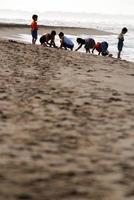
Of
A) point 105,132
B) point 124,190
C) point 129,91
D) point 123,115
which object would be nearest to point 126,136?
point 105,132

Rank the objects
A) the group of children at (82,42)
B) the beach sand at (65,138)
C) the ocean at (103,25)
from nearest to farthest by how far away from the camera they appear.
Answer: the beach sand at (65,138) < the group of children at (82,42) < the ocean at (103,25)

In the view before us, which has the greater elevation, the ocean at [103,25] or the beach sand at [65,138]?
the ocean at [103,25]

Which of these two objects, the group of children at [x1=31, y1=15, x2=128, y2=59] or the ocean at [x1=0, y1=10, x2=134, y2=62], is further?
the ocean at [x1=0, y1=10, x2=134, y2=62]

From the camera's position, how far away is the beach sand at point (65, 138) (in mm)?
3164

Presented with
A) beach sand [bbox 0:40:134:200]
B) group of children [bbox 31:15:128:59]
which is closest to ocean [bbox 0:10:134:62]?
group of children [bbox 31:15:128:59]

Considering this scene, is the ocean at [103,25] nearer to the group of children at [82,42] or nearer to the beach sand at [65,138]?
the group of children at [82,42]

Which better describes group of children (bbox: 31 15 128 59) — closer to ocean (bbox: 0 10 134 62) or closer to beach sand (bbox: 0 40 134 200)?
ocean (bbox: 0 10 134 62)

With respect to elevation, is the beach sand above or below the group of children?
below

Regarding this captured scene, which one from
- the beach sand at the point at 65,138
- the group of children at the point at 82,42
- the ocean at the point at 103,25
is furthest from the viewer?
the ocean at the point at 103,25

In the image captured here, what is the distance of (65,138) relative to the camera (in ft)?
14.3

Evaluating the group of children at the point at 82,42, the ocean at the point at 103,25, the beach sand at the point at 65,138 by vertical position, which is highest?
the ocean at the point at 103,25

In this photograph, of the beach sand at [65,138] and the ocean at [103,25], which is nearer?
the beach sand at [65,138]

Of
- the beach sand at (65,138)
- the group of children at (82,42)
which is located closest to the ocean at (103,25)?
the group of children at (82,42)

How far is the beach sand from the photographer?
10.4ft
